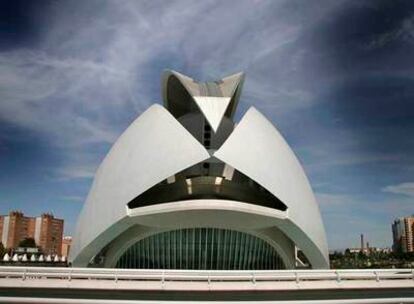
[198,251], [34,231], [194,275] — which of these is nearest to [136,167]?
[198,251]

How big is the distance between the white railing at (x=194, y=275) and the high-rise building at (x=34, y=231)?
300 feet

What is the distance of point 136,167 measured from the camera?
75.2 ft

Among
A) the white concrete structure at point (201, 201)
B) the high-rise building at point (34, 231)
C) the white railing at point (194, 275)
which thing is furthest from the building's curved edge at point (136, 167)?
the high-rise building at point (34, 231)

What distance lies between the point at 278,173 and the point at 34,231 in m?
96.0

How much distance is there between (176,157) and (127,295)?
373 inches

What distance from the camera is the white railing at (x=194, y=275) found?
13.1 metres

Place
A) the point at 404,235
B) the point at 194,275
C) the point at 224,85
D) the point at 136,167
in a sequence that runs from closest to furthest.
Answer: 1. the point at 194,275
2. the point at 136,167
3. the point at 224,85
4. the point at 404,235

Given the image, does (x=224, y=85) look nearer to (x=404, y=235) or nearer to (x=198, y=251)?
(x=198, y=251)

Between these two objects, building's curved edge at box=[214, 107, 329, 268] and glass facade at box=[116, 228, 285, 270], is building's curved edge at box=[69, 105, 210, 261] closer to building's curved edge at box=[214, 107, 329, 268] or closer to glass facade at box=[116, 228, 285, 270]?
building's curved edge at box=[214, 107, 329, 268]

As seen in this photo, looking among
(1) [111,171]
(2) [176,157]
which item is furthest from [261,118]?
(1) [111,171]

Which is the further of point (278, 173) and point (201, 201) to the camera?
point (278, 173)

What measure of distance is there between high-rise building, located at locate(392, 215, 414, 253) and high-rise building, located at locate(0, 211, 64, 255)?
85866 mm

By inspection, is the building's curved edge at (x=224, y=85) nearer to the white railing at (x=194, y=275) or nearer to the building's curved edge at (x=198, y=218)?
the building's curved edge at (x=198, y=218)

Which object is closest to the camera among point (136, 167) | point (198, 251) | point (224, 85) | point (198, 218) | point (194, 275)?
point (194, 275)
